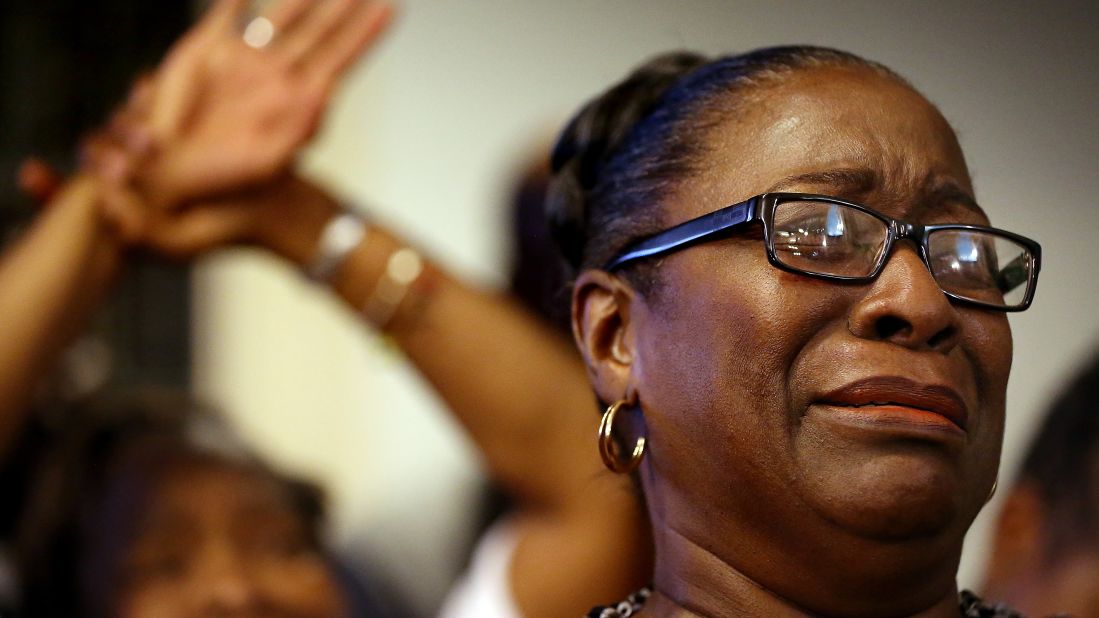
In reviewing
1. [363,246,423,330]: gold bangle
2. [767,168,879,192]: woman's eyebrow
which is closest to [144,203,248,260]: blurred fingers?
[363,246,423,330]: gold bangle

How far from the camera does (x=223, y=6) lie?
1.79 meters

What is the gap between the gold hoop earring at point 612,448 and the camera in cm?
100

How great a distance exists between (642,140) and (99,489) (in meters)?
1.42

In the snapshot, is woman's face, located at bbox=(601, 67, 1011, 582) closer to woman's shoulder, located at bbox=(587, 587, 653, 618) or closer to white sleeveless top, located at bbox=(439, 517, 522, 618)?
woman's shoulder, located at bbox=(587, 587, 653, 618)

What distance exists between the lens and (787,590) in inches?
36.7

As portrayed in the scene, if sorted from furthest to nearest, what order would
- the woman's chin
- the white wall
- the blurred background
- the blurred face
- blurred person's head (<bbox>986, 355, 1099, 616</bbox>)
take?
the blurred background < the white wall < the blurred face < blurred person's head (<bbox>986, 355, 1099, 616</bbox>) < the woman's chin

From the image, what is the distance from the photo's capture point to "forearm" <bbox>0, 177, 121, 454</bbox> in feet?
5.64

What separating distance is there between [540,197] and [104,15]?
4.13 feet

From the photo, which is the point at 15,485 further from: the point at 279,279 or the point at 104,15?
the point at 104,15

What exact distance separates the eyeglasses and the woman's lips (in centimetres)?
8

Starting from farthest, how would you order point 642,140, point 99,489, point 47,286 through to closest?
point 99,489
point 47,286
point 642,140

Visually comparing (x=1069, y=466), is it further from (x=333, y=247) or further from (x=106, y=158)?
(x=106, y=158)

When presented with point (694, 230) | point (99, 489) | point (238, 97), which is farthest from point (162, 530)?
point (694, 230)

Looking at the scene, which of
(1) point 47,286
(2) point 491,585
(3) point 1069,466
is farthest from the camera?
(3) point 1069,466
